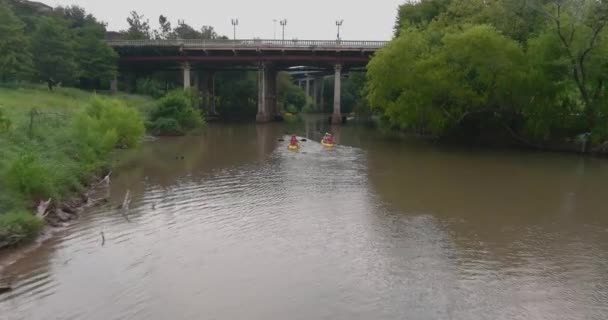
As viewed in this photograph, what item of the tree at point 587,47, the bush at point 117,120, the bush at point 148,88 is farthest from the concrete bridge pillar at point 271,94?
the tree at point 587,47

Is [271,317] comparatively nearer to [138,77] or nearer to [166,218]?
[166,218]

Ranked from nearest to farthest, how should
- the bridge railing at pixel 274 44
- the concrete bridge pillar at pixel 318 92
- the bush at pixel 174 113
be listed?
the bush at pixel 174 113, the bridge railing at pixel 274 44, the concrete bridge pillar at pixel 318 92

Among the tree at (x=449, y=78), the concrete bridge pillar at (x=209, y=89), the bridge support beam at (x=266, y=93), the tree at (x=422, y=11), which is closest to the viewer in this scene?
the tree at (x=449, y=78)

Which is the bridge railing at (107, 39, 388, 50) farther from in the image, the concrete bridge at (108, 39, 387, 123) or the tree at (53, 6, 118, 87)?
the tree at (53, 6, 118, 87)

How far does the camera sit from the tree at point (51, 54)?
165ft

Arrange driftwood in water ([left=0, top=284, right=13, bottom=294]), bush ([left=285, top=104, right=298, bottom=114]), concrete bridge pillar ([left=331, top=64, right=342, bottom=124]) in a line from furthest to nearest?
1. bush ([left=285, top=104, right=298, bottom=114])
2. concrete bridge pillar ([left=331, top=64, right=342, bottom=124])
3. driftwood in water ([left=0, top=284, right=13, bottom=294])

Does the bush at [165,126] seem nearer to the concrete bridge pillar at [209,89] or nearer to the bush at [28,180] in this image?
the concrete bridge pillar at [209,89]

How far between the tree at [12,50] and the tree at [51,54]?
111 inches

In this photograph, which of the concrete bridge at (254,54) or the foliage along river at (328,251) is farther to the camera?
the concrete bridge at (254,54)

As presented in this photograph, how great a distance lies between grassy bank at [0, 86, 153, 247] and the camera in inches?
604

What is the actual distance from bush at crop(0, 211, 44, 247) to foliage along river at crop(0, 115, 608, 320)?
1.98 ft

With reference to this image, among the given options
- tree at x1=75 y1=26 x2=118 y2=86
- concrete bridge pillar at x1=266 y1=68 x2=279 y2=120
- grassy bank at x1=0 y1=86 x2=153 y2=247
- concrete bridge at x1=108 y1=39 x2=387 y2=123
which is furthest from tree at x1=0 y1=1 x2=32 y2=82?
concrete bridge pillar at x1=266 y1=68 x2=279 y2=120

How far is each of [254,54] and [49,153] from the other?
42433mm

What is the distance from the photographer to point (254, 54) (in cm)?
6175
